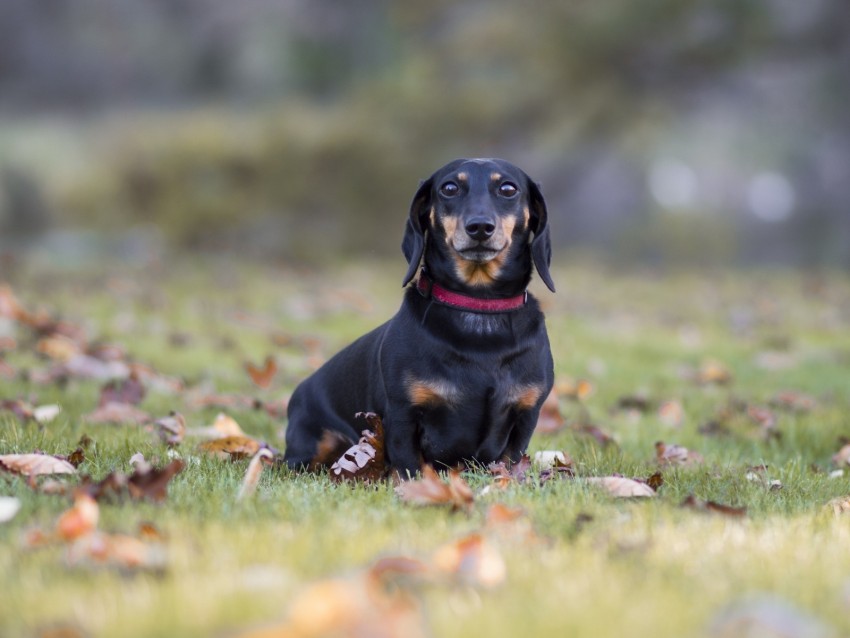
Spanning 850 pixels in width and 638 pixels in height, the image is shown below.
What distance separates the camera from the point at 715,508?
2.77 metres

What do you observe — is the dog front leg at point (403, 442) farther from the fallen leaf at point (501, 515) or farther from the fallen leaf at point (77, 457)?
the fallen leaf at point (77, 457)

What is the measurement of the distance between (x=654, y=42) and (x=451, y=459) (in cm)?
1176

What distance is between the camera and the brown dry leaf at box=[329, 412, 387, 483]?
130 inches

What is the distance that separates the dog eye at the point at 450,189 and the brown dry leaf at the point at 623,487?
1109mm

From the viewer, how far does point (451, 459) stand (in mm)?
3396

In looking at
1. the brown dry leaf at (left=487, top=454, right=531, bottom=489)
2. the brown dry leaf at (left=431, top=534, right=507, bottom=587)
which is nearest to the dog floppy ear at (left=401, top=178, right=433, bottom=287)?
the brown dry leaf at (left=487, top=454, right=531, bottom=489)

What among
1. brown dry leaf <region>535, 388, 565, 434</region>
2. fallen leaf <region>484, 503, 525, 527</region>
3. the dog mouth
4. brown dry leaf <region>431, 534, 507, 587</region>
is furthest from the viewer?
brown dry leaf <region>535, 388, 565, 434</region>

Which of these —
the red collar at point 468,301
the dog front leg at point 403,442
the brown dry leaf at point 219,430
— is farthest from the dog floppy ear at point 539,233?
the brown dry leaf at point 219,430

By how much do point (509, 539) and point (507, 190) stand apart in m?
1.49

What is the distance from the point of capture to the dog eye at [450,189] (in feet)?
11.5

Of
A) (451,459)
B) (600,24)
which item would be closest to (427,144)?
(600,24)

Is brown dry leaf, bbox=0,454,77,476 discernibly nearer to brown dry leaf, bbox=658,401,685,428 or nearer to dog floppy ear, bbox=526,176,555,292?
dog floppy ear, bbox=526,176,555,292

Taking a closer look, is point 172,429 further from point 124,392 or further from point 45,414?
point 124,392

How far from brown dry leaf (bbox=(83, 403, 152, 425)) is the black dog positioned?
86cm
